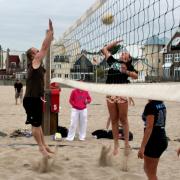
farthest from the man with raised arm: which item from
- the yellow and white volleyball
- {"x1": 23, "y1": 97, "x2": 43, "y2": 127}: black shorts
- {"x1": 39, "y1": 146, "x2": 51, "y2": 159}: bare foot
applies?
→ the yellow and white volleyball

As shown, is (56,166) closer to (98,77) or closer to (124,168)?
(124,168)

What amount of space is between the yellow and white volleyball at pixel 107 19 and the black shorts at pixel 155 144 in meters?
2.71

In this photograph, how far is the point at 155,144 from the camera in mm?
4023

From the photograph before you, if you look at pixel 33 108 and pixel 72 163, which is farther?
pixel 72 163

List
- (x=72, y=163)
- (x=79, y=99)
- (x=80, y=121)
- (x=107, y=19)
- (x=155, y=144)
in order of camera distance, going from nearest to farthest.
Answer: (x=155, y=144)
(x=72, y=163)
(x=107, y=19)
(x=79, y=99)
(x=80, y=121)

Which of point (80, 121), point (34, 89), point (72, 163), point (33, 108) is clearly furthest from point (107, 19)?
point (80, 121)

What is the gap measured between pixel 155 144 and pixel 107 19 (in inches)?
117

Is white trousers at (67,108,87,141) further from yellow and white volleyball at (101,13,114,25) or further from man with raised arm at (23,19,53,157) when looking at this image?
man with raised arm at (23,19,53,157)

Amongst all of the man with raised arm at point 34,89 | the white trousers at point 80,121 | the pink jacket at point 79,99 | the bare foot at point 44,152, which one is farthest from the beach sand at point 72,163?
the pink jacket at point 79,99

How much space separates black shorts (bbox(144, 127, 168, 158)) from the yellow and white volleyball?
2712 mm

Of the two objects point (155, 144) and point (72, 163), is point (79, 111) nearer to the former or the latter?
point (72, 163)

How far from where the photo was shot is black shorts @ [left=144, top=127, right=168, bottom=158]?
4.02 metres

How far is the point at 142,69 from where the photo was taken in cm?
526

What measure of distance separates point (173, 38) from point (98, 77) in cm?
306
